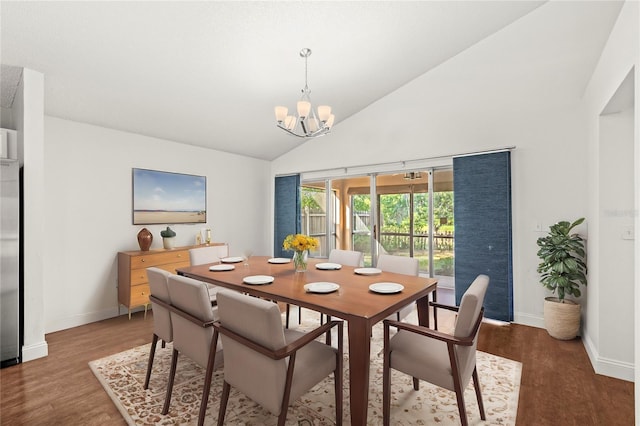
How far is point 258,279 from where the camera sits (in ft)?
7.88

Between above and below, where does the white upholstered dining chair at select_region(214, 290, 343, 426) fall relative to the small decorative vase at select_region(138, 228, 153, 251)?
below

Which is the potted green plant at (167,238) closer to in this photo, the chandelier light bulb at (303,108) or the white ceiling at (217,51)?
the white ceiling at (217,51)

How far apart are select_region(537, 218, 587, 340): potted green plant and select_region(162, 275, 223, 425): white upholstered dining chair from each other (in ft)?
10.9

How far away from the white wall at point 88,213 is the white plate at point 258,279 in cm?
216

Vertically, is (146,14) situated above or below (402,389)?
above

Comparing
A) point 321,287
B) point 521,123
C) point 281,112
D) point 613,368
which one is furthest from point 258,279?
point 521,123

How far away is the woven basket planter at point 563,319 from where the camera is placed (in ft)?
10.1

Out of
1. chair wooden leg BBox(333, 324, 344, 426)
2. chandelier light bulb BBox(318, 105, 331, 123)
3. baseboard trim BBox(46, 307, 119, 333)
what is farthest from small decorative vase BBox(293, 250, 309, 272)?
baseboard trim BBox(46, 307, 119, 333)

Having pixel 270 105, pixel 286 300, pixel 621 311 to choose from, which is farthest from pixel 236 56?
pixel 621 311

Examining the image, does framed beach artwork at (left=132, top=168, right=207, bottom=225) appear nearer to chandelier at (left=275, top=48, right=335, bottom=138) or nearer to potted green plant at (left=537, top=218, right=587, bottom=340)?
chandelier at (left=275, top=48, right=335, bottom=138)

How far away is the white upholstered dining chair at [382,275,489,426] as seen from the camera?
5.43 ft

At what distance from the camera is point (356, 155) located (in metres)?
5.05

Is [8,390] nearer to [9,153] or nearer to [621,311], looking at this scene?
[9,153]

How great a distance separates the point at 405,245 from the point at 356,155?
67.9 inches
